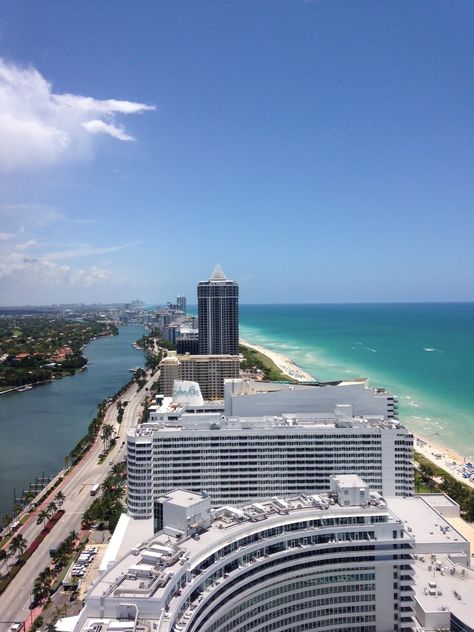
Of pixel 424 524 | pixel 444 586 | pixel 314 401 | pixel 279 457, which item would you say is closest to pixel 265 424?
pixel 279 457

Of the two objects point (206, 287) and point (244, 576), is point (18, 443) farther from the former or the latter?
point (244, 576)

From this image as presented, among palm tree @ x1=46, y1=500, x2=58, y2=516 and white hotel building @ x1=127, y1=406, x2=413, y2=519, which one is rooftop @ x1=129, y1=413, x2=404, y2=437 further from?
palm tree @ x1=46, y1=500, x2=58, y2=516

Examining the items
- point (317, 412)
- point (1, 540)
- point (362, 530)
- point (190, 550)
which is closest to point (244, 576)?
point (190, 550)

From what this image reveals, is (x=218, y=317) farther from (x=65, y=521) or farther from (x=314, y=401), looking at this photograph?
(x=65, y=521)

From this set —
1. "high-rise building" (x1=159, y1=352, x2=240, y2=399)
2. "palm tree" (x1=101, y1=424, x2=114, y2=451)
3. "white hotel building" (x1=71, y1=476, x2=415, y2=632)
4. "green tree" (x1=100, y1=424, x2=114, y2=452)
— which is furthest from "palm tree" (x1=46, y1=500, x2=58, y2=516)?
"high-rise building" (x1=159, y1=352, x2=240, y2=399)

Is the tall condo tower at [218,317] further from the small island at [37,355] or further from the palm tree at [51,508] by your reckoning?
the palm tree at [51,508]

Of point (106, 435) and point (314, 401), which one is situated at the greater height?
point (314, 401)

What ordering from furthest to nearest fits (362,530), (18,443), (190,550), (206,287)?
(206,287) < (18,443) < (362,530) < (190,550)
